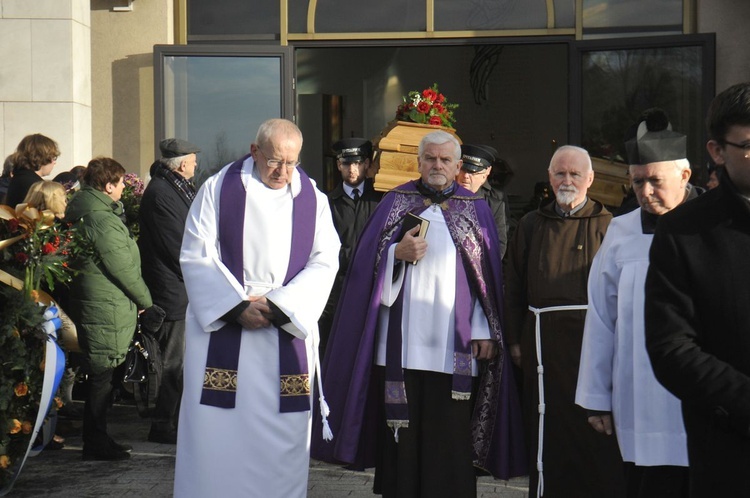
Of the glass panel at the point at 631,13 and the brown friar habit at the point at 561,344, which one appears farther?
the glass panel at the point at 631,13

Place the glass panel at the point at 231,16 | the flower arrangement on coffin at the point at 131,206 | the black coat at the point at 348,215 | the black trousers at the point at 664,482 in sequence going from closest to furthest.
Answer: the black trousers at the point at 664,482 < the black coat at the point at 348,215 < the flower arrangement on coffin at the point at 131,206 < the glass panel at the point at 231,16

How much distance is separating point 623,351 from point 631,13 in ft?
23.7

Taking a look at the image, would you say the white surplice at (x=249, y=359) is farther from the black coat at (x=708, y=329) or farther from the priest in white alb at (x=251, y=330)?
the black coat at (x=708, y=329)

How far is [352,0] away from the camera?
451 inches

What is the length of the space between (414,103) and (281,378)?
163 inches

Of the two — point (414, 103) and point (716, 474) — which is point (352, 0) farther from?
point (716, 474)

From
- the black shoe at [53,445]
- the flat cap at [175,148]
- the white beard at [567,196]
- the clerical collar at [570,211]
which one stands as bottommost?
the black shoe at [53,445]

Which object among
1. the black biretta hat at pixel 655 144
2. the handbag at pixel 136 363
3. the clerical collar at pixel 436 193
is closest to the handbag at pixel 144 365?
the handbag at pixel 136 363

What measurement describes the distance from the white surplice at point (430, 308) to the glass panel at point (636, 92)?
485 cm

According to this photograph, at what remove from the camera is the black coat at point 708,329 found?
2855 mm

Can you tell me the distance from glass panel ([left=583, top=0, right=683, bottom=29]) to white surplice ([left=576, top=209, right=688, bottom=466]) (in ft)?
22.4

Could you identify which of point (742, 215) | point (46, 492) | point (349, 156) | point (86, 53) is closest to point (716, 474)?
point (742, 215)

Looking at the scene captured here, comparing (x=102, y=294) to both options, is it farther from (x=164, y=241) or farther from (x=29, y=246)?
(x=29, y=246)

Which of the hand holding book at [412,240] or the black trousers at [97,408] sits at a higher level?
the hand holding book at [412,240]
